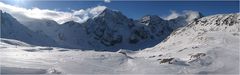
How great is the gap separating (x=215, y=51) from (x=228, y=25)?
155 feet

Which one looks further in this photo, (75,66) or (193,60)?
(193,60)

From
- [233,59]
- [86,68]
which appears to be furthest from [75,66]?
[233,59]

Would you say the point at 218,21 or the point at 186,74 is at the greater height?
the point at 218,21

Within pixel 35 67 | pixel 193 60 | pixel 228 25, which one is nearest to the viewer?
pixel 35 67

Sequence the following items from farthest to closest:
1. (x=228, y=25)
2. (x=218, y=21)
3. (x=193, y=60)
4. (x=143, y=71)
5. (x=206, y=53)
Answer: (x=218, y=21), (x=228, y=25), (x=206, y=53), (x=193, y=60), (x=143, y=71)

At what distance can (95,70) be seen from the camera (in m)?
30.1

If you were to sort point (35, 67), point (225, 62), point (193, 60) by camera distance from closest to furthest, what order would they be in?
1. point (35, 67)
2. point (225, 62)
3. point (193, 60)

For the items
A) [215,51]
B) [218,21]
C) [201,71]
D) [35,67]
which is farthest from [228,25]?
[35,67]

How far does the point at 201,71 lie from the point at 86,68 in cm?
894

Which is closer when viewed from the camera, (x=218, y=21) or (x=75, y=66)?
(x=75, y=66)

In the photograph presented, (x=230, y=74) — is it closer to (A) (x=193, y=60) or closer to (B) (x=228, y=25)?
(A) (x=193, y=60)

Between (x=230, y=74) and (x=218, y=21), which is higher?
(x=218, y=21)

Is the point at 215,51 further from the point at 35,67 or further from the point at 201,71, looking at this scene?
the point at 35,67

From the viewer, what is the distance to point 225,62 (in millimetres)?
35094
